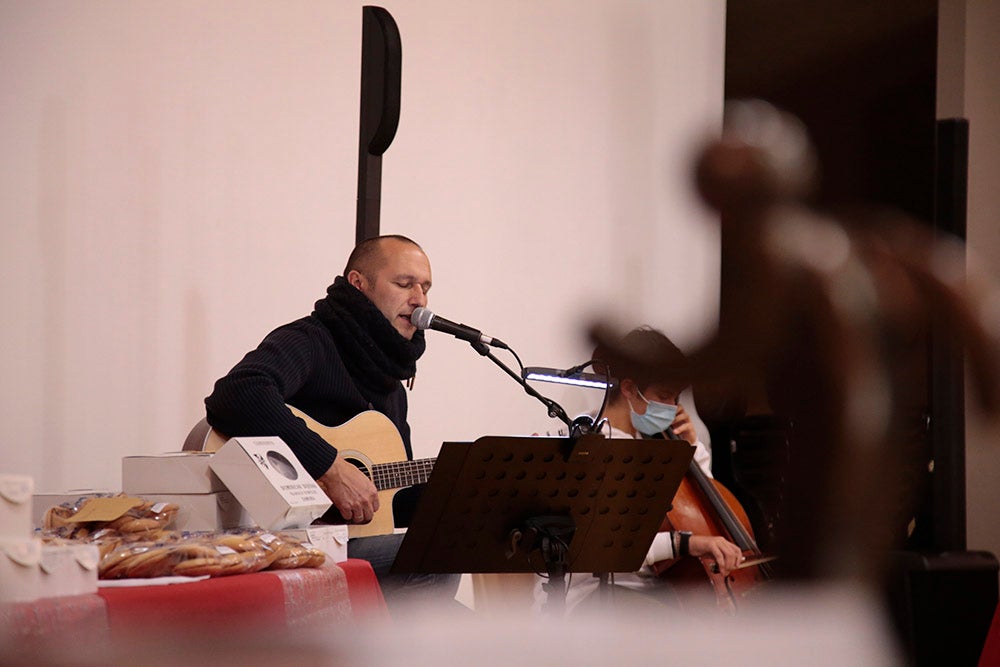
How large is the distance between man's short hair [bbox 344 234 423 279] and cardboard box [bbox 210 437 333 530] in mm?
1149

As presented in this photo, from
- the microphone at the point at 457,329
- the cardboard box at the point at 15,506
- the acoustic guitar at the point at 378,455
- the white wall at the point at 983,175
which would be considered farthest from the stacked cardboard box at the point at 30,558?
the white wall at the point at 983,175

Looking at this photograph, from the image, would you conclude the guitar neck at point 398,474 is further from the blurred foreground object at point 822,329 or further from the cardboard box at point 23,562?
the blurred foreground object at point 822,329

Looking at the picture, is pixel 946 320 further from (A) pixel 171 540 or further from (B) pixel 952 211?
(B) pixel 952 211

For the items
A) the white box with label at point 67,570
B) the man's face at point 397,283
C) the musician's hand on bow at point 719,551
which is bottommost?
the musician's hand on bow at point 719,551

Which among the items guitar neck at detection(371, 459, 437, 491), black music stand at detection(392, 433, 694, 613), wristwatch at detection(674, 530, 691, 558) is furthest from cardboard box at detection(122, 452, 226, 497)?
wristwatch at detection(674, 530, 691, 558)

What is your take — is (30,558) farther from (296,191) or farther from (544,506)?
(296,191)

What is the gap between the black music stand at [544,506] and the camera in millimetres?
1700

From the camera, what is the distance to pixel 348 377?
2.46 meters

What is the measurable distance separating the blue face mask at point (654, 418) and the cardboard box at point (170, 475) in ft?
5.14

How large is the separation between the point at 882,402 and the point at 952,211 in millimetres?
2597

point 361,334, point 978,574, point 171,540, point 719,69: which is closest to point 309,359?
point 361,334

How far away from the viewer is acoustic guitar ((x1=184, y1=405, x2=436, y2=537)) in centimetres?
240

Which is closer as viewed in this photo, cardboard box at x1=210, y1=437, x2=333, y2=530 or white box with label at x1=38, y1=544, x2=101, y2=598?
white box with label at x1=38, y1=544, x2=101, y2=598

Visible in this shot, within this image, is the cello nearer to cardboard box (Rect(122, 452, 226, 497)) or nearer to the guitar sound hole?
the guitar sound hole
